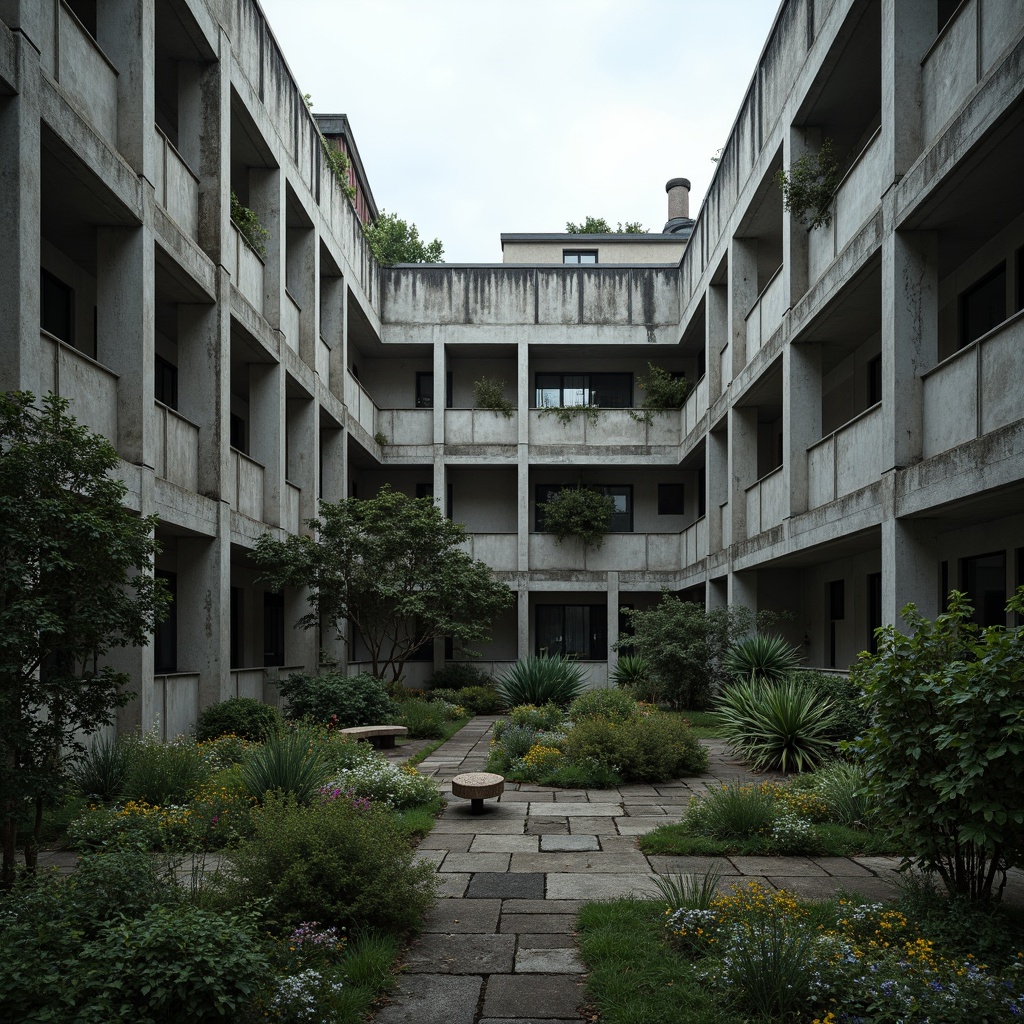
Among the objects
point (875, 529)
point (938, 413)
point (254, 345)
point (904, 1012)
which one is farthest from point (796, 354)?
point (904, 1012)

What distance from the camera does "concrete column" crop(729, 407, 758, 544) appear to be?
62.3 feet

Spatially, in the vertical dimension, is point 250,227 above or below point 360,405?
above

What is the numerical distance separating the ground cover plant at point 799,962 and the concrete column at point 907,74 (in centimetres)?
829

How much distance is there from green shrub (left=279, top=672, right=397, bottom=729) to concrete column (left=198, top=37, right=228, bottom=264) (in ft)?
22.0

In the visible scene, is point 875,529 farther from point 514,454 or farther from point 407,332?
point 407,332

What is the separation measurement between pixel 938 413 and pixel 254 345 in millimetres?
10586

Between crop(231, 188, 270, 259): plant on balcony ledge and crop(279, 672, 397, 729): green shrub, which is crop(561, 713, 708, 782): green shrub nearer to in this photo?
crop(279, 672, 397, 729): green shrub

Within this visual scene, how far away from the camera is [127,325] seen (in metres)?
11.0

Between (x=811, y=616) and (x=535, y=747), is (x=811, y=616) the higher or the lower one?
the higher one

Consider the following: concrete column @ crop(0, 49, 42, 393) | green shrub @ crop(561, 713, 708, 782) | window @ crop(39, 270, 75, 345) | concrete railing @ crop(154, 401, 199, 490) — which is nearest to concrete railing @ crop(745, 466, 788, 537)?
green shrub @ crop(561, 713, 708, 782)

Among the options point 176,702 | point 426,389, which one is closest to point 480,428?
point 426,389

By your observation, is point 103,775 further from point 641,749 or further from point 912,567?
point 912,567

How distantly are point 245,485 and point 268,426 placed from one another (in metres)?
1.71

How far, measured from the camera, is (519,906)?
6.39 m
